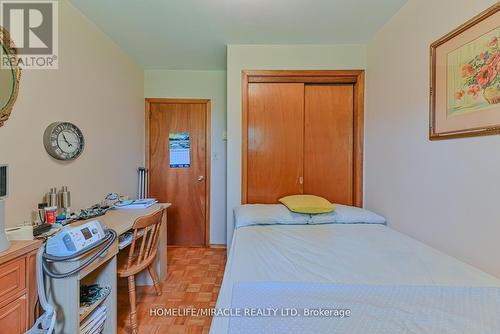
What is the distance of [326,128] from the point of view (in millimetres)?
2771

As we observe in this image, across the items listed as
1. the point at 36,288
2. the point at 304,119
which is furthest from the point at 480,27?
the point at 36,288

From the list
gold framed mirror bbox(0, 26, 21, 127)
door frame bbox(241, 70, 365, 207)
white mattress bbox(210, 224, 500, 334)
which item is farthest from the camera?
door frame bbox(241, 70, 365, 207)

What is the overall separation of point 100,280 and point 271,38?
246cm

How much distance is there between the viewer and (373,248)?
158 centimetres

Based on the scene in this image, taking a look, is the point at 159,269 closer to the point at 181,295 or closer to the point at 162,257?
the point at 162,257

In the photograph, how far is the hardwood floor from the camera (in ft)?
6.11

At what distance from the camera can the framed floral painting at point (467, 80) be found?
1265 mm

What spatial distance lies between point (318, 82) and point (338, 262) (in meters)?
1.98

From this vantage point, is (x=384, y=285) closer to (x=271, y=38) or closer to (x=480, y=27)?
(x=480, y=27)

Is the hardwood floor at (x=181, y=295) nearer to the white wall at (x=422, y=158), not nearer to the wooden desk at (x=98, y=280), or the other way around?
the wooden desk at (x=98, y=280)

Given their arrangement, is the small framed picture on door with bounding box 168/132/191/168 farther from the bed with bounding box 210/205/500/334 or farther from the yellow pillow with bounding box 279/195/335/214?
the bed with bounding box 210/205/500/334
